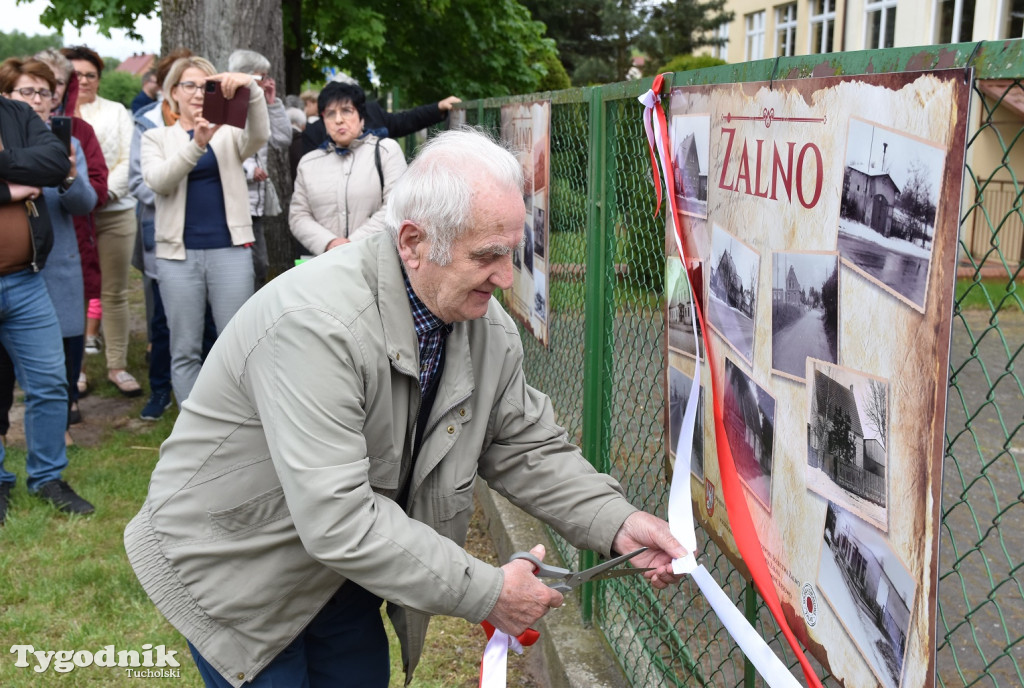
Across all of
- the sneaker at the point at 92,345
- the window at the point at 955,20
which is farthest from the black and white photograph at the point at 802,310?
the window at the point at 955,20

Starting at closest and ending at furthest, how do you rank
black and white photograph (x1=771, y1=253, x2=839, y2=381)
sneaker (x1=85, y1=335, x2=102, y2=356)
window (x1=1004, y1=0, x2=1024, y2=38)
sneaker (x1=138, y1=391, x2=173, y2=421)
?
black and white photograph (x1=771, y1=253, x2=839, y2=381)
sneaker (x1=138, y1=391, x2=173, y2=421)
sneaker (x1=85, y1=335, x2=102, y2=356)
window (x1=1004, y1=0, x2=1024, y2=38)

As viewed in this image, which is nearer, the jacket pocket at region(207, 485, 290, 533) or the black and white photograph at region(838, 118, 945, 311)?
the black and white photograph at region(838, 118, 945, 311)

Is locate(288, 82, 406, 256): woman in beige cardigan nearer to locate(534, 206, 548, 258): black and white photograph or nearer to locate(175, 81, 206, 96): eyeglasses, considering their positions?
locate(175, 81, 206, 96): eyeglasses

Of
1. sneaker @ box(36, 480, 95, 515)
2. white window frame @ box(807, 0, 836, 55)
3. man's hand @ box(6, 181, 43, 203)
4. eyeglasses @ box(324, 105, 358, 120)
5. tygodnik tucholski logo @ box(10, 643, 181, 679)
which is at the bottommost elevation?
tygodnik tucholski logo @ box(10, 643, 181, 679)

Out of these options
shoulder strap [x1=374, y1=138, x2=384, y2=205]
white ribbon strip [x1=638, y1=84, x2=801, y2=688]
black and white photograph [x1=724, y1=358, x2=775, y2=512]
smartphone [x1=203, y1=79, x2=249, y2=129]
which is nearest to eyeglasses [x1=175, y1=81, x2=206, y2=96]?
smartphone [x1=203, y1=79, x2=249, y2=129]

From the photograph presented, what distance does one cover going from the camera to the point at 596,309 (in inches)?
134

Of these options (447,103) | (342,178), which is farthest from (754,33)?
(342,178)

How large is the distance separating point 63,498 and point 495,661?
344cm

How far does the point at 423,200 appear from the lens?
77.9 inches

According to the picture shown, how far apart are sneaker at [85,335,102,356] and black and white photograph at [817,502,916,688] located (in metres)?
7.41

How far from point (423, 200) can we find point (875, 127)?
88cm

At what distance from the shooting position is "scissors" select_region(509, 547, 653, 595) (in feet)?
7.20

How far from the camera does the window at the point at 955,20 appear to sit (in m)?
18.7

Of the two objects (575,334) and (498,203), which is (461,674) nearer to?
(575,334)
